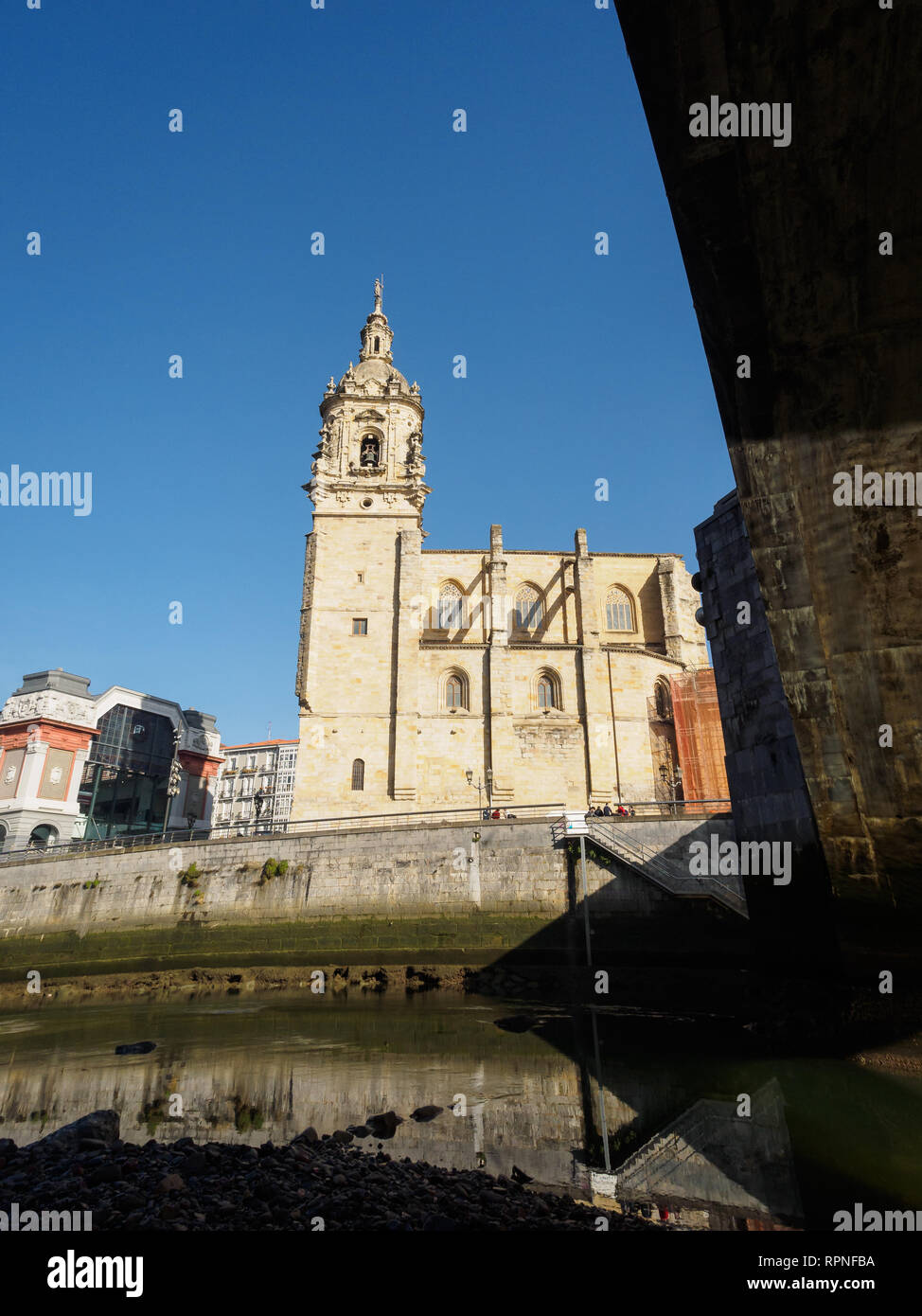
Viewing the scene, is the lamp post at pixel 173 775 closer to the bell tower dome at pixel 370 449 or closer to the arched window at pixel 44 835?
the arched window at pixel 44 835

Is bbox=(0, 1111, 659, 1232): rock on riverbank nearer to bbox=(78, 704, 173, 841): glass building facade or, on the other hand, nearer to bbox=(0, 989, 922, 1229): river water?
bbox=(0, 989, 922, 1229): river water

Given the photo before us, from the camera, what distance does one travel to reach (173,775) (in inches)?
1769

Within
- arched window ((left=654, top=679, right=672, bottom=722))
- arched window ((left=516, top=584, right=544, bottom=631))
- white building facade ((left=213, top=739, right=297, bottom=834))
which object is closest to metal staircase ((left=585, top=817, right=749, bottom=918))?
arched window ((left=654, top=679, right=672, bottom=722))

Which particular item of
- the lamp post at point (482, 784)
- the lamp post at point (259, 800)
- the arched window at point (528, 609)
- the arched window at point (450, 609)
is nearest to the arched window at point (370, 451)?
the arched window at point (450, 609)

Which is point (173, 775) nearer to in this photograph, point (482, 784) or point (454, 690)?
point (454, 690)

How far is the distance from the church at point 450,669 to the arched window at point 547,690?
0.24 ft

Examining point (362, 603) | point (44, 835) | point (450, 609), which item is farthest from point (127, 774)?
point (450, 609)

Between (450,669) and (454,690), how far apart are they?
110cm

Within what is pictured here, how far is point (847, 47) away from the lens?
407 cm

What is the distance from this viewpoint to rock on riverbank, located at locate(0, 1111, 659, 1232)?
18.4ft

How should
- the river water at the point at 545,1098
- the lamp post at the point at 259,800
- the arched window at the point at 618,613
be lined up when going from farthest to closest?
1. the lamp post at the point at 259,800
2. the arched window at the point at 618,613
3. the river water at the point at 545,1098

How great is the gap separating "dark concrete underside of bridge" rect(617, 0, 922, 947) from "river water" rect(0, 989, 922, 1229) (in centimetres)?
304

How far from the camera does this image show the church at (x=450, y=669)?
33.0m
